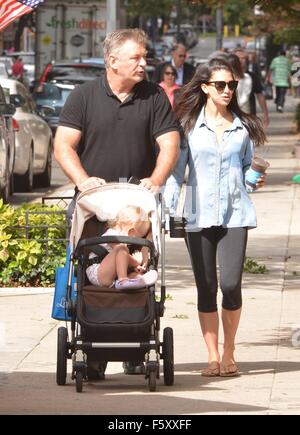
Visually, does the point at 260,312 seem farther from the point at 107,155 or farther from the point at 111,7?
the point at 111,7

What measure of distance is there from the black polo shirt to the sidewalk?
1.24 m

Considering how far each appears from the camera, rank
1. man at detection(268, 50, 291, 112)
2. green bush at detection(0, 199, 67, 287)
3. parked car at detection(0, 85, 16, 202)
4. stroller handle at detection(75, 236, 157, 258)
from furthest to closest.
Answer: man at detection(268, 50, 291, 112), parked car at detection(0, 85, 16, 202), green bush at detection(0, 199, 67, 287), stroller handle at detection(75, 236, 157, 258)

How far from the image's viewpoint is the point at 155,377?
8.16m

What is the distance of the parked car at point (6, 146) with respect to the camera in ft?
62.1

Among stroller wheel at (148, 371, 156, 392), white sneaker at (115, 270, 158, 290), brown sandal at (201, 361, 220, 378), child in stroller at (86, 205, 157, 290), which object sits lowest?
brown sandal at (201, 361, 220, 378)

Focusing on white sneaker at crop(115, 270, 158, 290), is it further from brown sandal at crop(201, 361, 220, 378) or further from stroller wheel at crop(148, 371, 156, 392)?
brown sandal at crop(201, 361, 220, 378)

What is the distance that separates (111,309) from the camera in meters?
8.11

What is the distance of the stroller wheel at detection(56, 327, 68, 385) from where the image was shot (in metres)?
8.26

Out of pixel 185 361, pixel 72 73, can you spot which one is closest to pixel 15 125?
pixel 72 73

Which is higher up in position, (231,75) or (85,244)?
(231,75)

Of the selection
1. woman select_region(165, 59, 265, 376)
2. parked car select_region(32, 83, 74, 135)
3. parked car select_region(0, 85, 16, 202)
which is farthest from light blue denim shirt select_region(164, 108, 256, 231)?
parked car select_region(32, 83, 74, 135)

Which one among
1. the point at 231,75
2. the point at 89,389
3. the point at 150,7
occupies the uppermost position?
the point at 231,75

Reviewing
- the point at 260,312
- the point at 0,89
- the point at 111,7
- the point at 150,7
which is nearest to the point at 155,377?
the point at 260,312

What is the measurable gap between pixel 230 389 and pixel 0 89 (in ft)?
40.9
